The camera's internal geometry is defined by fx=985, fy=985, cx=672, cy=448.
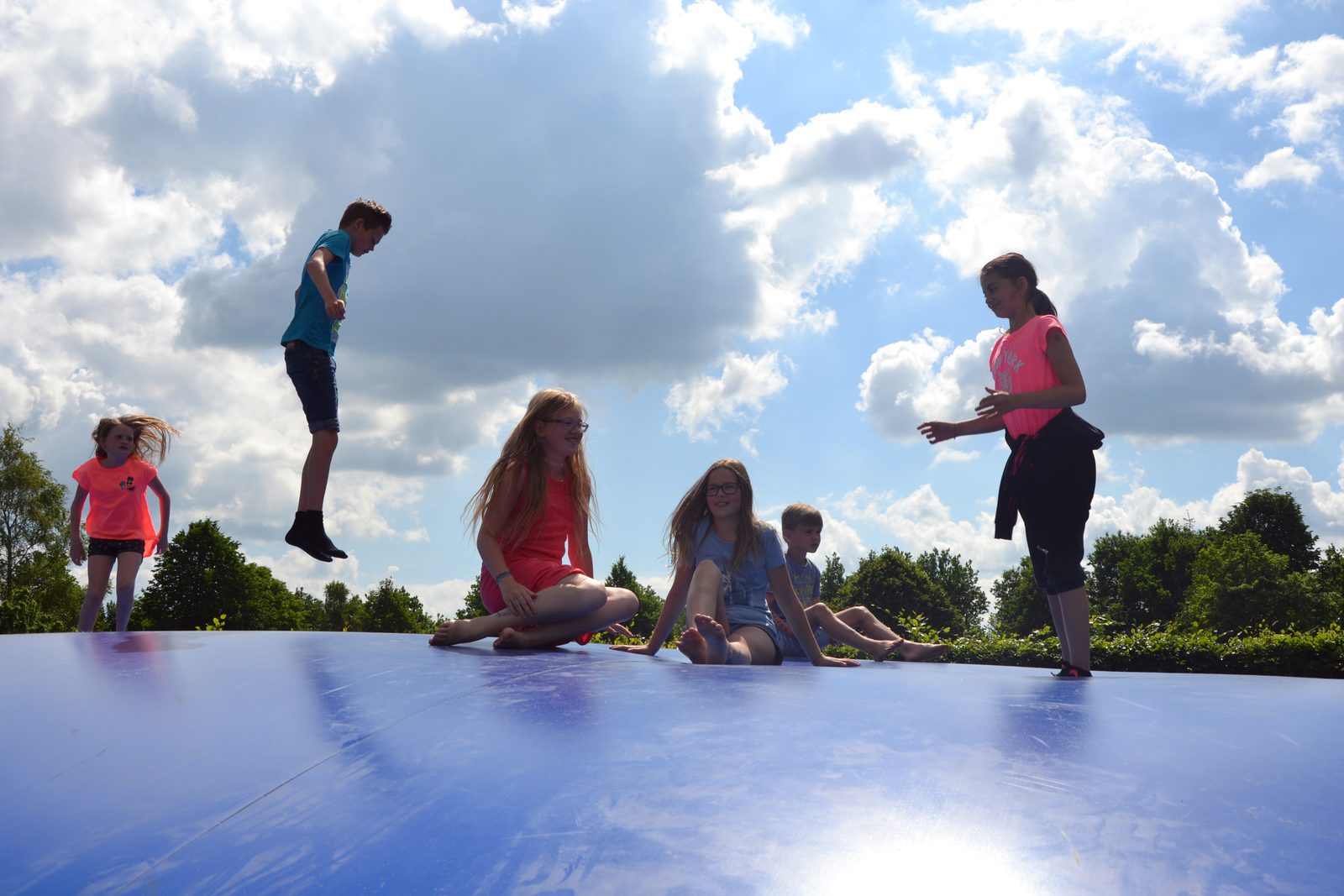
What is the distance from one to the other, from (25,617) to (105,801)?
2662 centimetres

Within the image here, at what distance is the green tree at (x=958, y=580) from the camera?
199 ft

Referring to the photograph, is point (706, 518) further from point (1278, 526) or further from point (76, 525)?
point (1278, 526)

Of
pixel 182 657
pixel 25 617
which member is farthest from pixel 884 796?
pixel 25 617

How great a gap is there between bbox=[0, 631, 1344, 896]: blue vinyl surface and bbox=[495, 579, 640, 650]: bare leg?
3.54 feet

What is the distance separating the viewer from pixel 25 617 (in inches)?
942

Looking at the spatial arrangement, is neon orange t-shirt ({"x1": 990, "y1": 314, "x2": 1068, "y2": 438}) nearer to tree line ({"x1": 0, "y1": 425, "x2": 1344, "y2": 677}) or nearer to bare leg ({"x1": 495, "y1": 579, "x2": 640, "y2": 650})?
bare leg ({"x1": 495, "y1": 579, "x2": 640, "y2": 650})

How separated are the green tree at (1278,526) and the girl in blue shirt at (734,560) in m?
53.3

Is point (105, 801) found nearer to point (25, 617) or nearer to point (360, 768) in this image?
point (360, 768)

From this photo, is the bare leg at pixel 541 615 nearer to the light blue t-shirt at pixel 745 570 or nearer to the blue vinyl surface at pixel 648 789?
the light blue t-shirt at pixel 745 570

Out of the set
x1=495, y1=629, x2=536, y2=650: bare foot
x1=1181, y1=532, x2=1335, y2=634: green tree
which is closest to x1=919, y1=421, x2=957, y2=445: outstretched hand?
x1=495, y1=629, x2=536, y2=650: bare foot

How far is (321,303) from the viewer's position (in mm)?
5184

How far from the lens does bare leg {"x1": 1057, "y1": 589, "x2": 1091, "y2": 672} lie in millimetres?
3912

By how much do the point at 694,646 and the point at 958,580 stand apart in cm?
6070

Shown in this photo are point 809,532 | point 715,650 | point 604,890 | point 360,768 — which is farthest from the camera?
point 809,532
